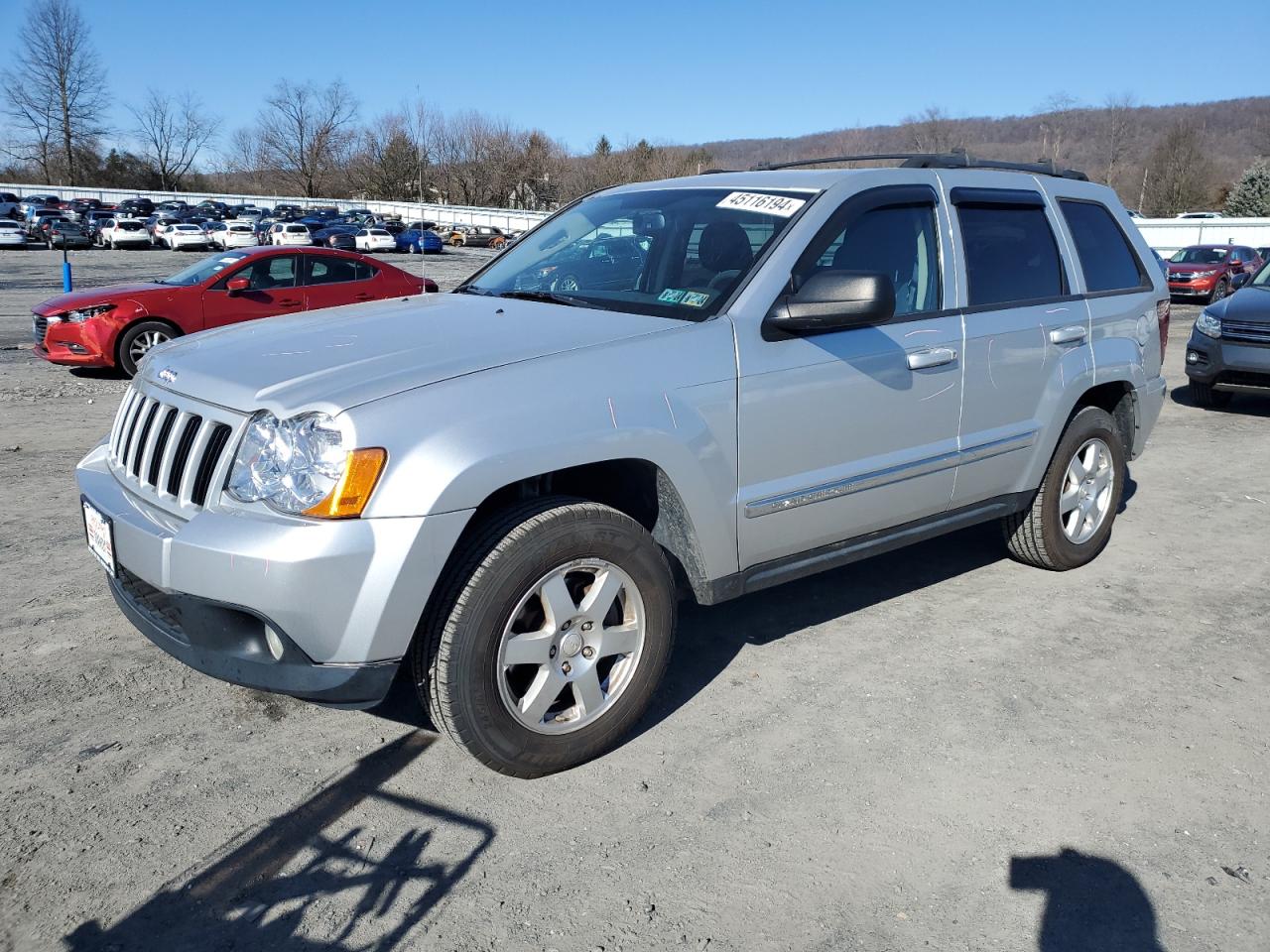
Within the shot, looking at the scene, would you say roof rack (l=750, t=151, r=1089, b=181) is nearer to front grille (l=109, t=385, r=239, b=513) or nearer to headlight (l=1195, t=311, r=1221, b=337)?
front grille (l=109, t=385, r=239, b=513)

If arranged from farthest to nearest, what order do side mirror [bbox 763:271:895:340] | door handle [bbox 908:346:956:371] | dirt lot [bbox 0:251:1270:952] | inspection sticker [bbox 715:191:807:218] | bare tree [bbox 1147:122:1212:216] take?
bare tree [bbox 1147:122:1212:216] → door handle [bbox 908:346:956:371] → inspection sticker [bbox 715:191:807:218] → side mirror [bbox 763:271:895:340] → dirt lot [bbox 0:251:1270:952]

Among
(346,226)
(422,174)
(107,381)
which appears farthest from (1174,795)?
(422,174)

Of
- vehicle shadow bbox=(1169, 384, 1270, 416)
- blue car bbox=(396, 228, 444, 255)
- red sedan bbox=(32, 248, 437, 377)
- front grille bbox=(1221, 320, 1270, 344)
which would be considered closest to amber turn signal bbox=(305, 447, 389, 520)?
red sedan bbox=(32, 248, 437, 377)

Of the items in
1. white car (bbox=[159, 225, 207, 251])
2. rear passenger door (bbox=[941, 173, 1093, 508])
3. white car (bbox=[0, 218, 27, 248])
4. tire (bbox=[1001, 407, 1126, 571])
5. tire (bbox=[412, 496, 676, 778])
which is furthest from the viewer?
white car (bbox=[159, 225, 207, 251])

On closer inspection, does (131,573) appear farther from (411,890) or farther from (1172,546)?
(1172,546)

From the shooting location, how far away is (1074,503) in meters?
5.16

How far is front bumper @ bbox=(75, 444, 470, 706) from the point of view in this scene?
2736 mm

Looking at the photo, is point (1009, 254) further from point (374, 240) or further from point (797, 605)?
point (374, 240)

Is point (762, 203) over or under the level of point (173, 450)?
over

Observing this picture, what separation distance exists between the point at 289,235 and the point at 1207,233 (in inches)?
1588

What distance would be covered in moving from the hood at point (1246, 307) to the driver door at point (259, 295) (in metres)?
9.91

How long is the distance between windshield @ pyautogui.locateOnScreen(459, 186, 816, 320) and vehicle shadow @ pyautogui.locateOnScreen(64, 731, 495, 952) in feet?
6.04

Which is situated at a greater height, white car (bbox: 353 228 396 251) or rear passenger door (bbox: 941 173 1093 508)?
white car (bbox: 353 228 396 251)

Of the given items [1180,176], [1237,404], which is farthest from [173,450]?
[1180,176]
